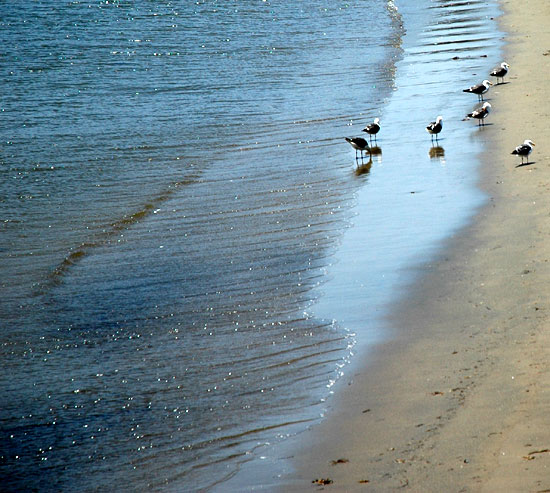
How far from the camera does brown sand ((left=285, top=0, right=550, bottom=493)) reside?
5.35 meters

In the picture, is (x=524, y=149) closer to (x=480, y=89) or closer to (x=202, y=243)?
(x=202, y=243)

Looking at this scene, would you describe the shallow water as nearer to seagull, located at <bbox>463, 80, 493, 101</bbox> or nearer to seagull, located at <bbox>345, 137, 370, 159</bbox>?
seagull, located at <bbox>345, 137, 370, 159</bbox>

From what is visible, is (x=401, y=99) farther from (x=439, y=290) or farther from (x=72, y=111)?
(x=439, y=290)

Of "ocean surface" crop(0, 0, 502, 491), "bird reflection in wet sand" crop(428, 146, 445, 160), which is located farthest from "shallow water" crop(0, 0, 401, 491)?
"bird reflection in wet sand" crop(428, 146, 445, 160)

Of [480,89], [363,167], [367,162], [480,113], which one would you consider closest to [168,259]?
[363,167]

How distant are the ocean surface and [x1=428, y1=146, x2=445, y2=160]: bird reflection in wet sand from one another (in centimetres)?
6

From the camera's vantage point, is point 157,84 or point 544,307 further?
point 157,84

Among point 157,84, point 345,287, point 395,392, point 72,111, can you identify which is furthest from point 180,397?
point 157,84

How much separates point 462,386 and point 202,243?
5.05m

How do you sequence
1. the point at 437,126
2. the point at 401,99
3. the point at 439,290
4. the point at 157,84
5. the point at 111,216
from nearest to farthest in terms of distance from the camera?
the point at 439,290 < the point at 111,216 < the point at 437,126 < the point at 401,99 < the point at 157,84

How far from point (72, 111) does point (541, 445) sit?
16464 millimetres

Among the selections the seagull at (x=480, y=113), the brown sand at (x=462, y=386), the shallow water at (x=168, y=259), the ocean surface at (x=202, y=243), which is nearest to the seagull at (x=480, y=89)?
the ocean surface at (x=202, y=243)

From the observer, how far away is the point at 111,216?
12.5 meters

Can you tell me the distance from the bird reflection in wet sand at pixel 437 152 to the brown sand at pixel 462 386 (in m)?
3.25
